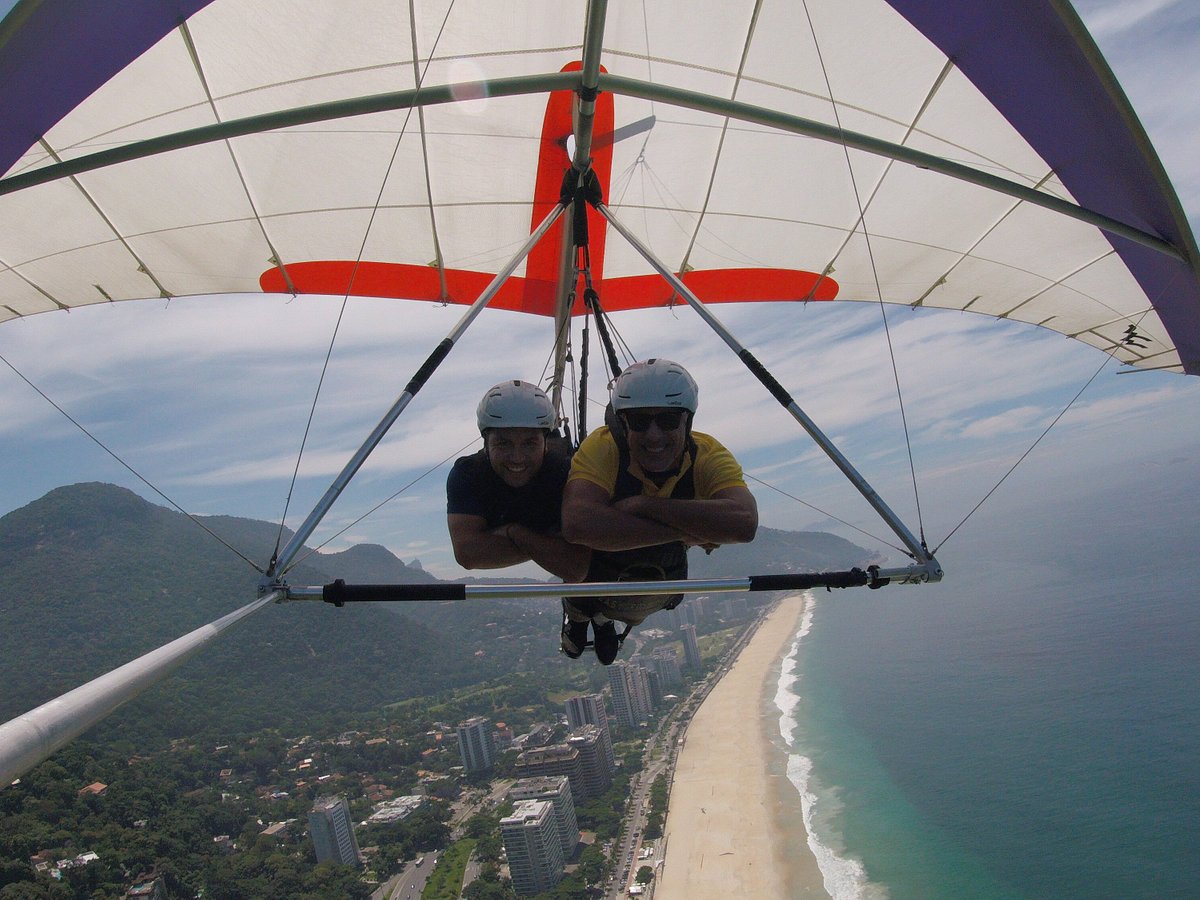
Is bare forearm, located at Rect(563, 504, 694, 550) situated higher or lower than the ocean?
higher

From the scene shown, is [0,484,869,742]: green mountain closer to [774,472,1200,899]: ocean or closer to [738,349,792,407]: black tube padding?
[774,472,1200,899]: ocean

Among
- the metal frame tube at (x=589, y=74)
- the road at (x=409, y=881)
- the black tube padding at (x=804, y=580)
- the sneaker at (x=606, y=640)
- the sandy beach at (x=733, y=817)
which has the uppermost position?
the metal frame tube at (x=589, y=74)

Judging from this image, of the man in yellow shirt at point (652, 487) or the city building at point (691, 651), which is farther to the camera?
the city building at point (691, 651)

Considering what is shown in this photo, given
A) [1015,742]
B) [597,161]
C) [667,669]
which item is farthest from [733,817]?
[597,161]

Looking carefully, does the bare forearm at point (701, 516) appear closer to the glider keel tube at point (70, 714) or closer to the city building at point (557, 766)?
the glider keel tube at point (70, 714)

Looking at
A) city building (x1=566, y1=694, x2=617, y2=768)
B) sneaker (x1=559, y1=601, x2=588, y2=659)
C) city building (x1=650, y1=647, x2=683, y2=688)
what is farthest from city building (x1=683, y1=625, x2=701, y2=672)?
sneaker (x1=559, y1=601, x2=588, y2=659)

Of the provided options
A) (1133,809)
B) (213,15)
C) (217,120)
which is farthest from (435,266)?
(1133,809)

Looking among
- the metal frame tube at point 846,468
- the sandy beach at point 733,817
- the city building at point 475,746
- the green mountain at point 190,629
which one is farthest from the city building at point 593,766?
the metal frame tube at point 846,468
